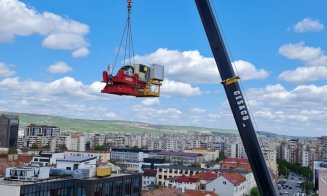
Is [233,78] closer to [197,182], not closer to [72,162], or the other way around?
[72,162]

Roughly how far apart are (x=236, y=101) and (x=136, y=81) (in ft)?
8.87

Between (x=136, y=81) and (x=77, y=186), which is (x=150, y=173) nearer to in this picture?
(x=77, y=186)

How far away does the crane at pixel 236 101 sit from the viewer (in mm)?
10555

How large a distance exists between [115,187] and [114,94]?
2078 cm

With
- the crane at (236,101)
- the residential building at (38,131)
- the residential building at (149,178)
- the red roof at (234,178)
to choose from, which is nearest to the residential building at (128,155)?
the residential building at (149,178)

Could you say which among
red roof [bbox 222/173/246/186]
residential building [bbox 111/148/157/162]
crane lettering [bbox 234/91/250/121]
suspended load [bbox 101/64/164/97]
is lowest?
red roof [bbox 222/173/246/186]

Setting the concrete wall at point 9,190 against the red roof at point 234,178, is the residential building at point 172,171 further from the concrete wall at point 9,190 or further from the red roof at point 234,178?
the concrete wall at point 9,190

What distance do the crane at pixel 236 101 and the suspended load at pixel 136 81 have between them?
6.17 ft

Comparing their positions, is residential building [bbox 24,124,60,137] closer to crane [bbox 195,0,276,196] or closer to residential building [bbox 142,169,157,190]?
residential building [bbox 142,169,157,190]

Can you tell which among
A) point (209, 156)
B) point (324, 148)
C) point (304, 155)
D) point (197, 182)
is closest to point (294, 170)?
point (304, 155)

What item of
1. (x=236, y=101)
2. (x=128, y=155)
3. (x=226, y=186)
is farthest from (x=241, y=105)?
(x=128, y=155)

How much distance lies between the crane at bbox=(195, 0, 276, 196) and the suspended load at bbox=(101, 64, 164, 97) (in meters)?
1.88

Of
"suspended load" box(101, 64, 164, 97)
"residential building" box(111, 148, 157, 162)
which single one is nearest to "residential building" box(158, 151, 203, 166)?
"residential building" box(111, 148, 157, 162)

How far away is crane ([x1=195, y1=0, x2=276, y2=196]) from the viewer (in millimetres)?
10555
